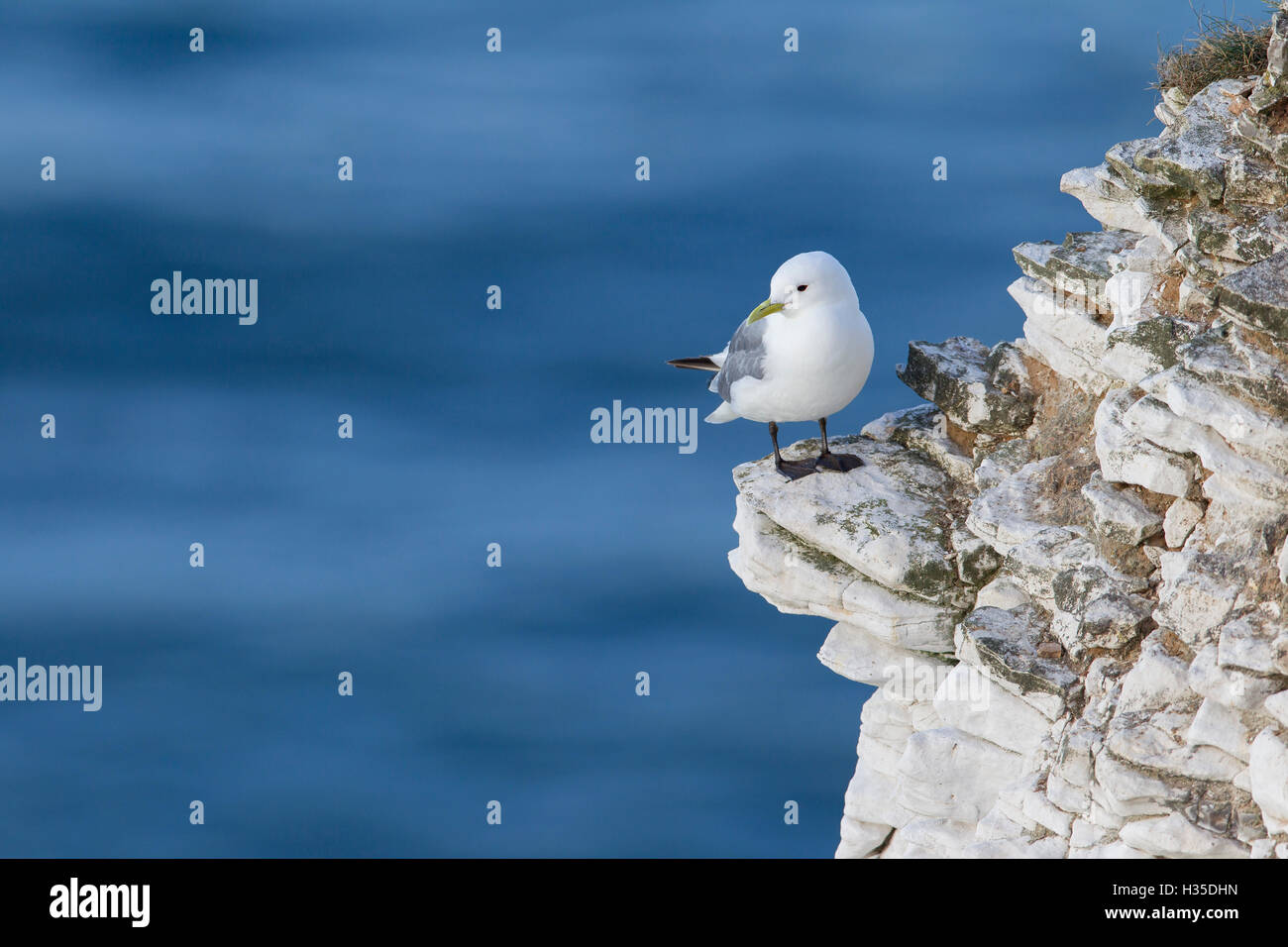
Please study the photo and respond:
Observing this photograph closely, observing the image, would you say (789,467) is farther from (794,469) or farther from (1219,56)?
(1219,56)

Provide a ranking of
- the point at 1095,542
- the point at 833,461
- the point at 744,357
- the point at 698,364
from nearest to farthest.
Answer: the point at 1095,542 < the point at 744,357 < the point at 833,461 < the point at 698,364

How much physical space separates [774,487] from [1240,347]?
537cm

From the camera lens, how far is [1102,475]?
15156 millimetres

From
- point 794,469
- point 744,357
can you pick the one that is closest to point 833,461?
point 794,469

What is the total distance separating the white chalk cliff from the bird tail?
1.38m

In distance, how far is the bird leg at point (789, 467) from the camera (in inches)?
685

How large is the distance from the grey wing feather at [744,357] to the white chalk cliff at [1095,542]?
1.12m

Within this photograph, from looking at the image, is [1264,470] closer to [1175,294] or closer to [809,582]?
[1175,294]

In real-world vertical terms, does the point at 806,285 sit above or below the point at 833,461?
above

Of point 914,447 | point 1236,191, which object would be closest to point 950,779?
point 914,447

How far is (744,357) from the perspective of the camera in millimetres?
17016

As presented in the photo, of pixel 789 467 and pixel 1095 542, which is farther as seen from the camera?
pixel 789 467

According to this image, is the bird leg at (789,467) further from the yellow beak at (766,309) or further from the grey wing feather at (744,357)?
the yellow beak at (766,309)

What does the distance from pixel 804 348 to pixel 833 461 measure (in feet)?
5.51
